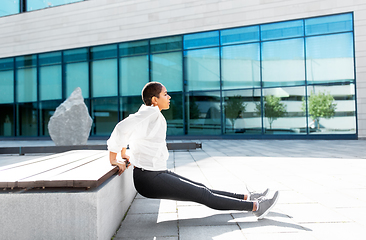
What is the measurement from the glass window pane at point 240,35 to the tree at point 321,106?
4.40 metres

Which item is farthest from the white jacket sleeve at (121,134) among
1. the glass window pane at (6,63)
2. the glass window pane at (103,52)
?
the glass window pane at (6,63)

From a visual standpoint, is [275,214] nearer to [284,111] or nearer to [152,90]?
[152,90]

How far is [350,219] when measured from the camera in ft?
9.23

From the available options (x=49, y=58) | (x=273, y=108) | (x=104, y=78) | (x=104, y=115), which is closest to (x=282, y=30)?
(x=273, y=108)

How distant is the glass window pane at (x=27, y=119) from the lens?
723 inches

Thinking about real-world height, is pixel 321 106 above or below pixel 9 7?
below

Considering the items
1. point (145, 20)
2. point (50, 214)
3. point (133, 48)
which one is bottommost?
point (50, 214)

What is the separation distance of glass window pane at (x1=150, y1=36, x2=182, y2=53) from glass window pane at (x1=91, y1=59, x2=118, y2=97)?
107 inches

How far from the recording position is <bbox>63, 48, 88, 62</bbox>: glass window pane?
17172mm

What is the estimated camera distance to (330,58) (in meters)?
13.4

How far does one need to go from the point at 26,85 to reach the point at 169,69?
10724 millimetres

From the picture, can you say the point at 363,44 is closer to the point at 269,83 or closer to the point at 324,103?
the point at 324,103

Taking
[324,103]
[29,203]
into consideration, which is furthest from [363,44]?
[29,203]

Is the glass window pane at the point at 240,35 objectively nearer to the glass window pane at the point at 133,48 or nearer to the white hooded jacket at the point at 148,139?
the glass window pane at the point at 133,48
